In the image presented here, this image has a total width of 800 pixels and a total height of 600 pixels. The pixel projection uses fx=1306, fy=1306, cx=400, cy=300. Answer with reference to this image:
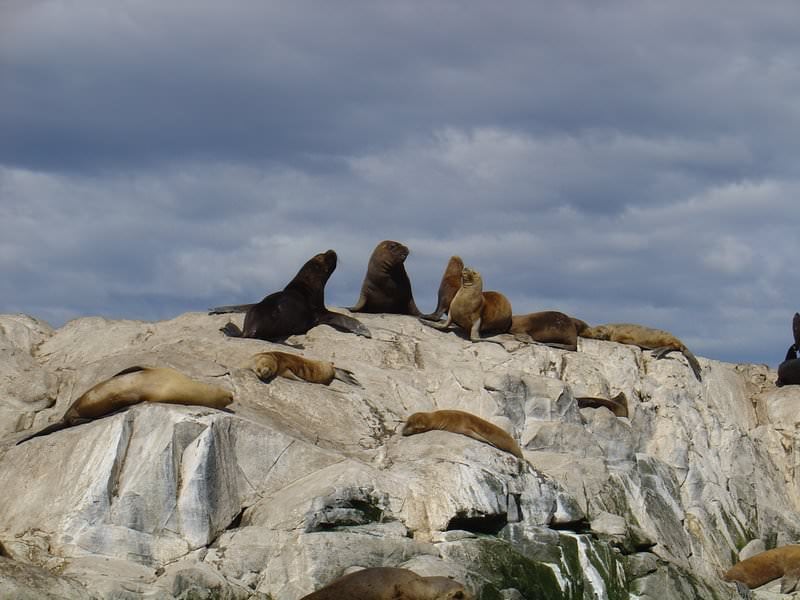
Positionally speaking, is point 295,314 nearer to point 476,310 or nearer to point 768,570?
point 476,310

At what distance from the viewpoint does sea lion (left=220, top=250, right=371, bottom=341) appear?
17828 millimetres

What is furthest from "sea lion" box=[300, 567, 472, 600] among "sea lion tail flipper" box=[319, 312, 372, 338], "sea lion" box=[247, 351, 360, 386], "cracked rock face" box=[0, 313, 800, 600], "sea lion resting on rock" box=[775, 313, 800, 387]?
"sea lion resting on rock" box=[775, 313, 800, 387]

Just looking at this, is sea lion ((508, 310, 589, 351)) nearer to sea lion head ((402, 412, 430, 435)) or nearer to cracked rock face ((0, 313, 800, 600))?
cracked rock face ((0, 313, 800, 600))

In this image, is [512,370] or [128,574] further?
[512,370]

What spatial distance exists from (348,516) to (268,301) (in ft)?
21.8

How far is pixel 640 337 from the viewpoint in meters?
22.3

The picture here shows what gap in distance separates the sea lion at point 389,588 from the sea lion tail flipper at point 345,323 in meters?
7.92

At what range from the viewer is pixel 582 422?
17.2 meters

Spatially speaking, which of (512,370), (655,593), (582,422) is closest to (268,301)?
Result: (512,370)

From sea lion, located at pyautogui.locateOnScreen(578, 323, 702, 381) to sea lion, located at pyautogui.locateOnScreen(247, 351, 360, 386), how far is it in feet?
23.6

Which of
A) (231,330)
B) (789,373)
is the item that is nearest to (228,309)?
(231,330)

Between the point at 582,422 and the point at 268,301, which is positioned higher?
the point at 268,301

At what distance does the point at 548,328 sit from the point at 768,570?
5512mm

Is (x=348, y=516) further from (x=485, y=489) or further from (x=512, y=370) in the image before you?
(x=512, y=370)
